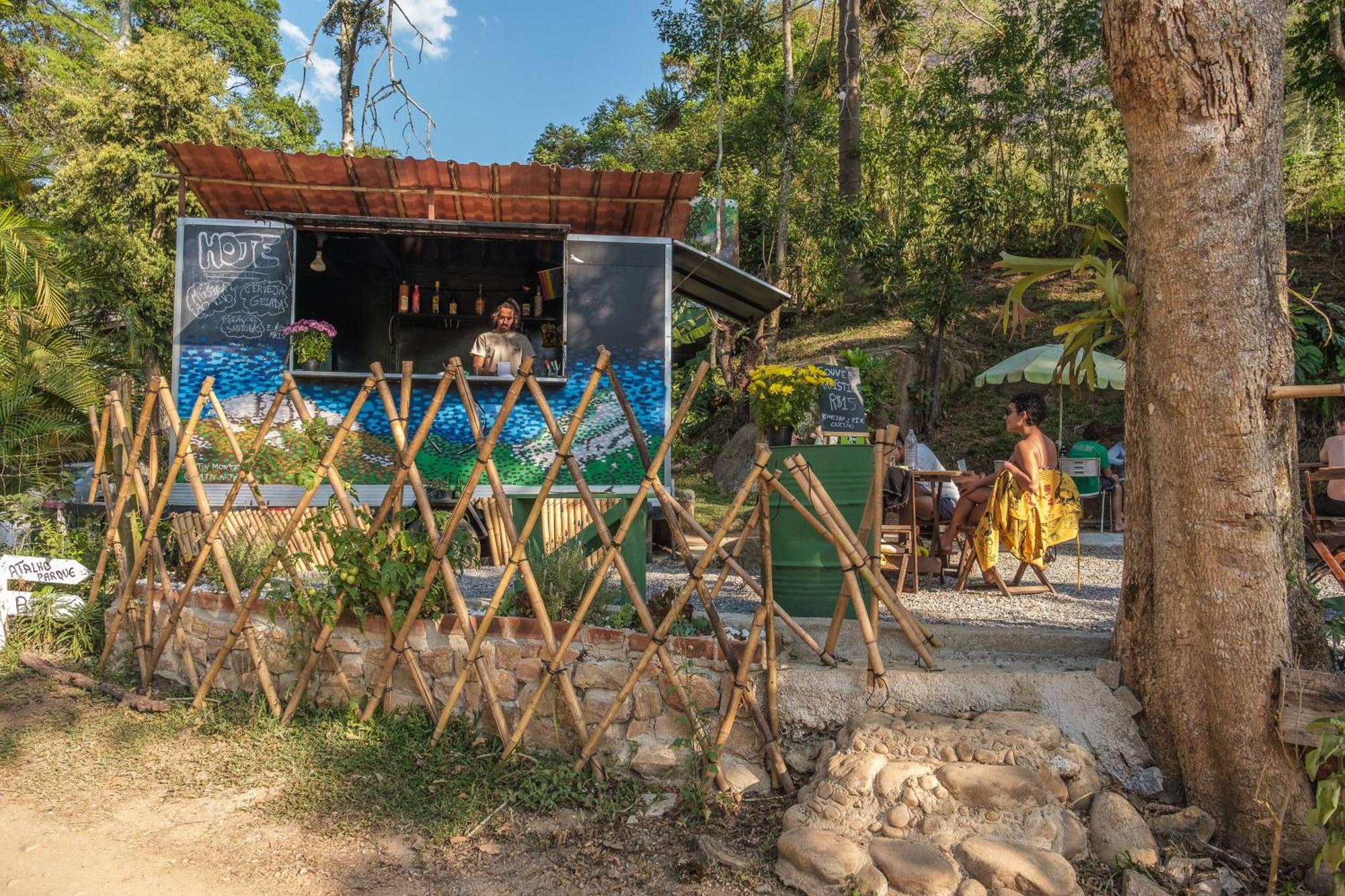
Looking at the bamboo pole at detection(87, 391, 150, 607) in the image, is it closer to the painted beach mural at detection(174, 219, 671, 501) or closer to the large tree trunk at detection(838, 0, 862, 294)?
the painted beach mural at detection(174, 219, 671, 501)

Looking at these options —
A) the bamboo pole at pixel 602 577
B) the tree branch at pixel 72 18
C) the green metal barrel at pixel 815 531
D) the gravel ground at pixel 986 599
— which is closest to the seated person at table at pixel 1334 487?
the gravel ground at pixel 986 599

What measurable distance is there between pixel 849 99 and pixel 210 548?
13.9 metres

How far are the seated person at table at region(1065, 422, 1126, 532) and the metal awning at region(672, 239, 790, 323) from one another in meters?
3.80

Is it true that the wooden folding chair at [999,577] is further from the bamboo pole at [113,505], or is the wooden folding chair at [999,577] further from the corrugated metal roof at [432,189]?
the bamboo pole at [113,505]

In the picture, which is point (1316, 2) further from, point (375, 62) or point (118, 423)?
point (118, 423)

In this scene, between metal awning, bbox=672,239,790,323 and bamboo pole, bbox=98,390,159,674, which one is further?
metal awning, bbox=672,239,790,323

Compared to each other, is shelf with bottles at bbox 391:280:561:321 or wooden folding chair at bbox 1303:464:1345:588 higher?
shelf with bottles at bbox 391:280:561:321

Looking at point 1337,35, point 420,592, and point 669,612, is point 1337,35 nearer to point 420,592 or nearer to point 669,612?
point 669,612

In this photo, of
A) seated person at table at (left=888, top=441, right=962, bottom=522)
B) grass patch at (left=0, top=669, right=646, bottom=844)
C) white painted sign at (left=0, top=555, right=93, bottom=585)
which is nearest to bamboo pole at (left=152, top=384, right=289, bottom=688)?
grass patch at (left=0, top=669, right=646, bottom=844)

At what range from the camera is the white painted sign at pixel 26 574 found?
16.9 ft

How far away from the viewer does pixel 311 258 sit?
875cm

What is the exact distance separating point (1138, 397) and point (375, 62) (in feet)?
39.5

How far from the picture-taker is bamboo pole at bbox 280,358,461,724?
3996 mm

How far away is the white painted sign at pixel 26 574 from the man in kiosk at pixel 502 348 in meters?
3.15
